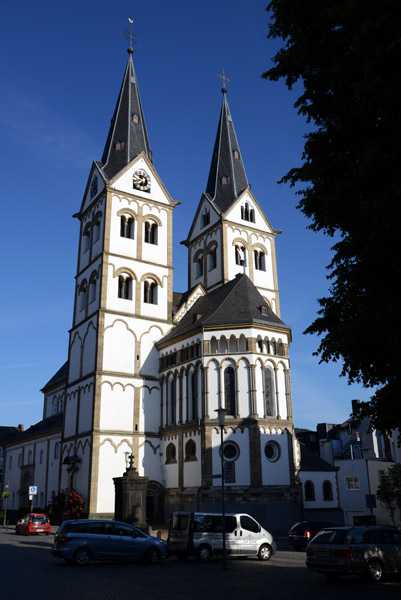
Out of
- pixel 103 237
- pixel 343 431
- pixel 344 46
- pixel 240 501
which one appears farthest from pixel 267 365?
pixel 343 431

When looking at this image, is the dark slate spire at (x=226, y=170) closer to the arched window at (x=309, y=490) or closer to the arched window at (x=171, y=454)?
the arched window at (x=171, y=454)

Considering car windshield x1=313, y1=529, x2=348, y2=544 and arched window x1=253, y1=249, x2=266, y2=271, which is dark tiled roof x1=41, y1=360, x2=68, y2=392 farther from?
car windshield x1=313, y1=529, x2=348, y2=544

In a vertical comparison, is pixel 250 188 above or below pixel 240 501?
above

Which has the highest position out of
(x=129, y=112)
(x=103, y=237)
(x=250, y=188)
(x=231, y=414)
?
(x=129, y=112)

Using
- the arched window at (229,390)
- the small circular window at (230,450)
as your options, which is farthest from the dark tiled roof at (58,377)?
the small circular window at (230,450)

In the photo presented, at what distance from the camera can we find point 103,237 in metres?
43.9

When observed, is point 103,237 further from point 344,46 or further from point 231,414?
point 344,46

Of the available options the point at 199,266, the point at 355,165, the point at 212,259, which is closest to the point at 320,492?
the point at 212,259

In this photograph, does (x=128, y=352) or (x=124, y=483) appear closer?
(x=124, y=483)

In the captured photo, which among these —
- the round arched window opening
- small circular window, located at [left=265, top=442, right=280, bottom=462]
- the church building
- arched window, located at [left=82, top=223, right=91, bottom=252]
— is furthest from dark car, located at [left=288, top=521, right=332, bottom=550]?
arched window, located at [left=82, top=223, right=91, bottom=252]

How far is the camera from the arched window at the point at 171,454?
38844 millimetres

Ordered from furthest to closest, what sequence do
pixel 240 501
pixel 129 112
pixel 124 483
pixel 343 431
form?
pixel 343 431 → pixel 129 112 → pixel 240 501 → pixel 124 483

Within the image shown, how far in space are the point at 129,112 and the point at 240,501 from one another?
3511cm

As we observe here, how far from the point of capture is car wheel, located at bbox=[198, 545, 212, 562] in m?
19.8
